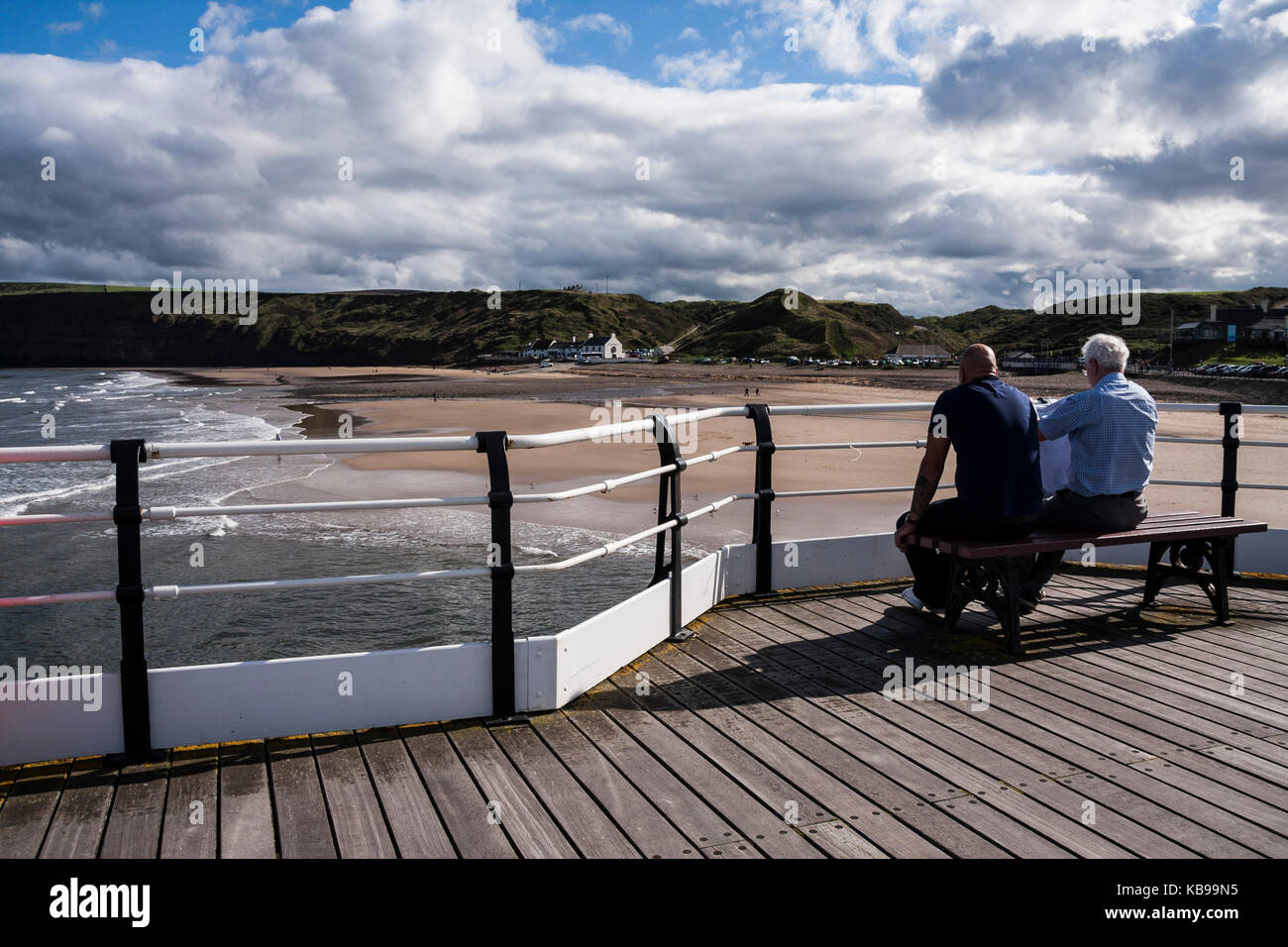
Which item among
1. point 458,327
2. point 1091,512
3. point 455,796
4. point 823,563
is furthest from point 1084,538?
point 458,327

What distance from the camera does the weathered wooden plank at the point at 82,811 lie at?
8.75 ft

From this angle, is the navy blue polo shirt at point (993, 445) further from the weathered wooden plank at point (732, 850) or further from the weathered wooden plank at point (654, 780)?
the weathered wooden plank at point (732, 850)

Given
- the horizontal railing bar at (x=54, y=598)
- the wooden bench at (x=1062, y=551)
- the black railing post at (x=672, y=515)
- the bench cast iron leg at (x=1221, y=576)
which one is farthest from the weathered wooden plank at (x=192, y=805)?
the bench cast iron leg at (x=1221, y=576)

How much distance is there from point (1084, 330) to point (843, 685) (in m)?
119

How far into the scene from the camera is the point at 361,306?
19388 cm

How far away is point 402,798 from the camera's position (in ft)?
9.79

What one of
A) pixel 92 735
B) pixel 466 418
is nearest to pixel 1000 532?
pixel 92 735

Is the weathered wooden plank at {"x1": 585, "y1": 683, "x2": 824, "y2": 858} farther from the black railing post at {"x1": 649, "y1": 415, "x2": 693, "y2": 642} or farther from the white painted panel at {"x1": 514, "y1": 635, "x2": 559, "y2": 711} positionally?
the black railing post at {"x1": 649, "y1": 415, "x2": 693, "y2": 642}

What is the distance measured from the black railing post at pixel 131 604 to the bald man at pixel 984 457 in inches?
131

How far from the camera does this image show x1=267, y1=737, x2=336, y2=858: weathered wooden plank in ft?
8.83

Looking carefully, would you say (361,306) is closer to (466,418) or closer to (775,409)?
(466,418)

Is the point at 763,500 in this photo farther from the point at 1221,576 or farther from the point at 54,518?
the point at 54,518

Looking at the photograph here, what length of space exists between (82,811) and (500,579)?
1.56 meters

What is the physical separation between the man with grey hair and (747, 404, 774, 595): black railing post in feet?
4.81
